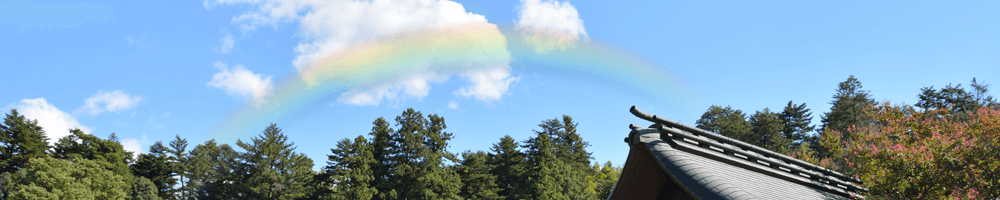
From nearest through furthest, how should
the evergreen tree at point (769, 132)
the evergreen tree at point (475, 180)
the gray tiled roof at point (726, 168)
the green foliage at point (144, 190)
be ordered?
the gray tiled roof at point (726, 168), the evergreen tree at point (475, 180), the green foliage at point (144, 190), the evergreen tree at point (769, 132)

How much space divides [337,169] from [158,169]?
116 feet

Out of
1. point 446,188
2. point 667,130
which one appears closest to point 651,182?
point 667,130

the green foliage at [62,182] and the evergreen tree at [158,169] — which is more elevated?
the evergreen tree at [158,169]

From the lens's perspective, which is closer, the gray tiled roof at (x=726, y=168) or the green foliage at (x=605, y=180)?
the gray tiled roof at (x=726, y=168)

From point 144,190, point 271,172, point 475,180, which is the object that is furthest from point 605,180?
point 144,190

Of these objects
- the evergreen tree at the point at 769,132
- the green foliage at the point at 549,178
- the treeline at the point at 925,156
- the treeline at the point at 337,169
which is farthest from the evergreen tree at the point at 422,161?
the evergreen tree at the point at 769,132

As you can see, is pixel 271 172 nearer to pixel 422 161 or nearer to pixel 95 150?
pixel 422 161

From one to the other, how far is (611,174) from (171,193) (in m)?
54.9

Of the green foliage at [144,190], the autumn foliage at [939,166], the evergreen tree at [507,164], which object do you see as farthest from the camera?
the green foliage at [144,190]

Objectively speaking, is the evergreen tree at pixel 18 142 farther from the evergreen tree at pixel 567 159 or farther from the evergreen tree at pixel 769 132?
the evergreen tree at pixel 769 132

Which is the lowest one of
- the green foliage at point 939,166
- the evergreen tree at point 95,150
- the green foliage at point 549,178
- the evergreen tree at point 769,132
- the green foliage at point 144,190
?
the green foliage at point 939,166

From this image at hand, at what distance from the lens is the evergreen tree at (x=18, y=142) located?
4375cm

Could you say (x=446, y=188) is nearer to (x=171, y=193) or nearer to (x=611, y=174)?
(x=611, y=174)

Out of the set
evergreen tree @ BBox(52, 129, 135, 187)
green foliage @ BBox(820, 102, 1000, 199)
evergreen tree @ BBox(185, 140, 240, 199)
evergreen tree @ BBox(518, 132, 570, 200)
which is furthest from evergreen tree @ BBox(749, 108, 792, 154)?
evergreen tree @ BBox(52, 129, 135, 187)
